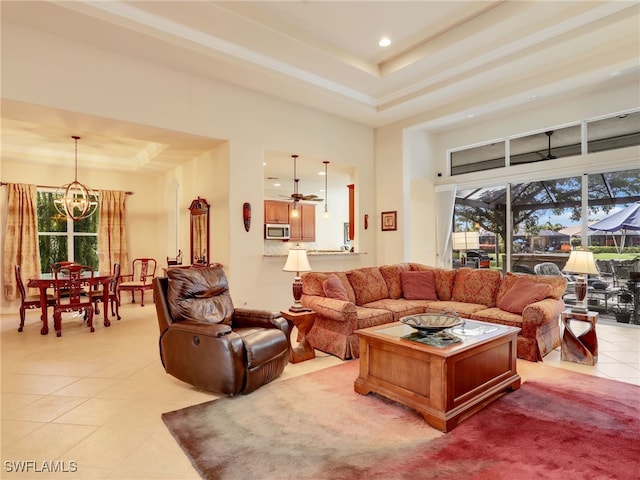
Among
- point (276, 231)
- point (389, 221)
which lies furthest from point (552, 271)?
point (276, 231)

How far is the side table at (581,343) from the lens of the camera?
364 cm

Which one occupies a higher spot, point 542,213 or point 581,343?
point 542,213

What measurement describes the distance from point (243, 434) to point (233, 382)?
0.52m

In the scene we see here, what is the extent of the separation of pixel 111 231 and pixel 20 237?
149 centimetres

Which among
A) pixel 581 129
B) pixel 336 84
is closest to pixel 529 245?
pixel 581 129

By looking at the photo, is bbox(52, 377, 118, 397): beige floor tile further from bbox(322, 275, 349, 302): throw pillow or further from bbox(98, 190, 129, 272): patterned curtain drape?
bbox(98, 190, 129, 272): patterned curtain drape

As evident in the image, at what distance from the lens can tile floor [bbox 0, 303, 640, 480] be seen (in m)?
2.09

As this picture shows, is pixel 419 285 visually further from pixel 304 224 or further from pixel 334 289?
pixel 304 224

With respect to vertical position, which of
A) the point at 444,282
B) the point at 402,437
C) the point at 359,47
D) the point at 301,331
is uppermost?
the point at 359,47

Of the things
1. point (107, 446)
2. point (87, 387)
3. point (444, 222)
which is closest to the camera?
point (107, 446)

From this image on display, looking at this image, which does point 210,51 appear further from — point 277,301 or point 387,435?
point 387,435

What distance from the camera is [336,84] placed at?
5348 millimetres

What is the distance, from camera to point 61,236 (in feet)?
23.8

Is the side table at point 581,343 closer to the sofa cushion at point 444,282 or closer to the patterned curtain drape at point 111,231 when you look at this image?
the sofa cushion at point 444,282
